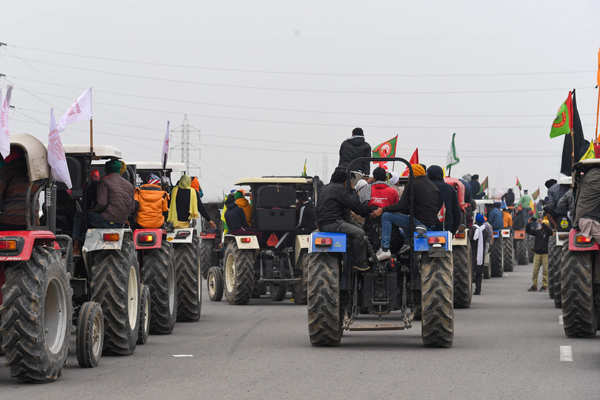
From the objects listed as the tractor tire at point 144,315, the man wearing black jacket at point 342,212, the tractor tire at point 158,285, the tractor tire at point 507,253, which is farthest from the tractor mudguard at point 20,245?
the tractor tire at point 507,253

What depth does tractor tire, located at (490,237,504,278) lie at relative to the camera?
36.4 metres

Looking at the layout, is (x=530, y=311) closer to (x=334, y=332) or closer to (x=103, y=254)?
(x=334, y=332)

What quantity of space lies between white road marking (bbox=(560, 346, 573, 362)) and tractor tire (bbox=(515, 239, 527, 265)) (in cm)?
3308

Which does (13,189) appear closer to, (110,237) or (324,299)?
(110,237)

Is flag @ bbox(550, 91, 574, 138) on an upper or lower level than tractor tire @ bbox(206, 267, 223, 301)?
upper

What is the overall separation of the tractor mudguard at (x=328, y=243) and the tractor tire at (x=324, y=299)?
10 cm

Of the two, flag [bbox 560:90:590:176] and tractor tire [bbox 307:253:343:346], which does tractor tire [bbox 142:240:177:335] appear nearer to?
tractor tire [bbox 307:253:343:346]

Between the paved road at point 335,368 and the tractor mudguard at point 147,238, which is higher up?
the tractor mudguard at point 147,238

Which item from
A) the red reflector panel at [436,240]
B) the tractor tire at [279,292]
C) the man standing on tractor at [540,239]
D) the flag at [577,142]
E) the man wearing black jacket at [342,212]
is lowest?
the tractor tire at [279,292]

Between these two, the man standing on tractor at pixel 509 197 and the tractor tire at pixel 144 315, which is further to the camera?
the man standing on tractor at pixel 509 197

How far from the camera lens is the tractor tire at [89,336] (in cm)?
1275

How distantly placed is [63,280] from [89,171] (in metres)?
3.42

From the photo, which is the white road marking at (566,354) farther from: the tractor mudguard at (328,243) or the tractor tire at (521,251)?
the tractor tire at (521,251)

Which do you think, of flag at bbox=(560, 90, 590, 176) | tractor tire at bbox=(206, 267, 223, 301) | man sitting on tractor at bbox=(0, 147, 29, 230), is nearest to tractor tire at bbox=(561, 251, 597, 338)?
man sitting on tractor at bbox=(0, 147, 29, 230)
